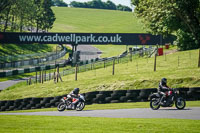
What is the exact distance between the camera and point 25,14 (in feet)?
272

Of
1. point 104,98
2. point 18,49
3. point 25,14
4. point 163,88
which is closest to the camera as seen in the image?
point 163,88

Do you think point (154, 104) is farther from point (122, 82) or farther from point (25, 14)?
point (25, 14)

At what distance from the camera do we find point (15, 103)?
24.1 meters

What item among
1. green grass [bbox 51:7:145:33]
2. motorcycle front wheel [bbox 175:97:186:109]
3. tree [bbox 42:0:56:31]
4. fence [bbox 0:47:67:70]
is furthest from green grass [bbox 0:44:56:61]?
motorcycle front wheel [bbox 175:97:186:109]

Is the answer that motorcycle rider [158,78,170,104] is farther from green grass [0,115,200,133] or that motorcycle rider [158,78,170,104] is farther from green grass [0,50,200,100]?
green grass [0,115,200,133]

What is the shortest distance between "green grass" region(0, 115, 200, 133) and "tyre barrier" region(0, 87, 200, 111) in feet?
21.4

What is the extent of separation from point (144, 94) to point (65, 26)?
402 feet

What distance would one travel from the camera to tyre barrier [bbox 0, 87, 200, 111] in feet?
62.2

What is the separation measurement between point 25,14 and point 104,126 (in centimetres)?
7382

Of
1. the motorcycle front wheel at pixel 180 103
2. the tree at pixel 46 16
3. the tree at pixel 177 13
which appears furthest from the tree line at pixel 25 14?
the motorcycle front wheel at pixel 180 103

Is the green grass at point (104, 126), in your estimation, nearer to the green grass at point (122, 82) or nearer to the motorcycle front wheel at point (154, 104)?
the motorcycle front wheel at point (154, 104)

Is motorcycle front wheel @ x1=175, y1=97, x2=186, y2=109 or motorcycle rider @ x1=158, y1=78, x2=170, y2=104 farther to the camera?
motorcycle rider @ x1=158, y1=78, x2=170, y2=104

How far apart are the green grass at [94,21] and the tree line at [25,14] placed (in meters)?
28.2

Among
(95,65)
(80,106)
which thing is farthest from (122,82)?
(95,65)
